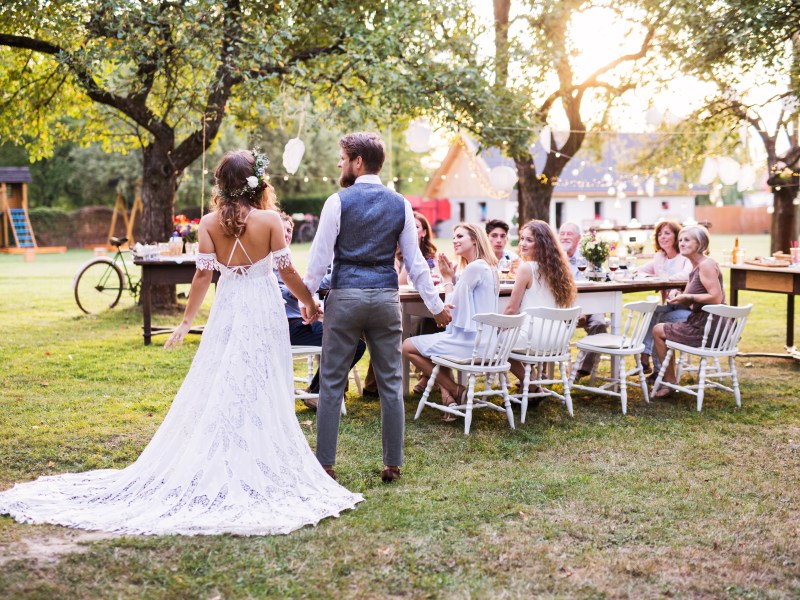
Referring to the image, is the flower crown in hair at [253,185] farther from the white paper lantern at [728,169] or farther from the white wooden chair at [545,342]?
the white paper lantern at [728,169]

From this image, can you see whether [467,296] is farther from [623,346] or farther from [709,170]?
[709,170]

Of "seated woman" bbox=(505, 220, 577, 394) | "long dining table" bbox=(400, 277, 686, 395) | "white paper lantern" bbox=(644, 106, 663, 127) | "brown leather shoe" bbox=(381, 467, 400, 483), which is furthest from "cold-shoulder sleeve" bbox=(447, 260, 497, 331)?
"white paper lantern" bbox=(644, 106, 663, 127)

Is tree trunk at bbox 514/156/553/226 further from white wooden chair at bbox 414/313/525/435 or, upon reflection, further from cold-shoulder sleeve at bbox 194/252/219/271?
cold-shoulder sleeve at bbox 194/252/219/271

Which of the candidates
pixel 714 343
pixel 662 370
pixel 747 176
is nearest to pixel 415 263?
pixel 662 370

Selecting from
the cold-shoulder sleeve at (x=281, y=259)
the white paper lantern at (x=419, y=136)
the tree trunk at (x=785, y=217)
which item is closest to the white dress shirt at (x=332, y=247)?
the cold-shoulder sleeve at (x=281, y=259)

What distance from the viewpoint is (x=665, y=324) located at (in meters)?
6.97

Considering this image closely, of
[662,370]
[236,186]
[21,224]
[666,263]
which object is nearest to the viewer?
[236,186]

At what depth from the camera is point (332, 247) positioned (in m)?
4.31

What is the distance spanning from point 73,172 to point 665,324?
32383 millimetres

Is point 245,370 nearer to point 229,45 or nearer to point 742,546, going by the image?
point 742,546

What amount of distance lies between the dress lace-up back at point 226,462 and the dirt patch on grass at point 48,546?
0.09 meters

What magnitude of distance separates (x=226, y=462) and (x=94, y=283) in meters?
9.52

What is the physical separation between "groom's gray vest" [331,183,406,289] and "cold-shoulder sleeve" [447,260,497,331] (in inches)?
63.0

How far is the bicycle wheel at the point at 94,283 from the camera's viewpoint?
12.2 metres
